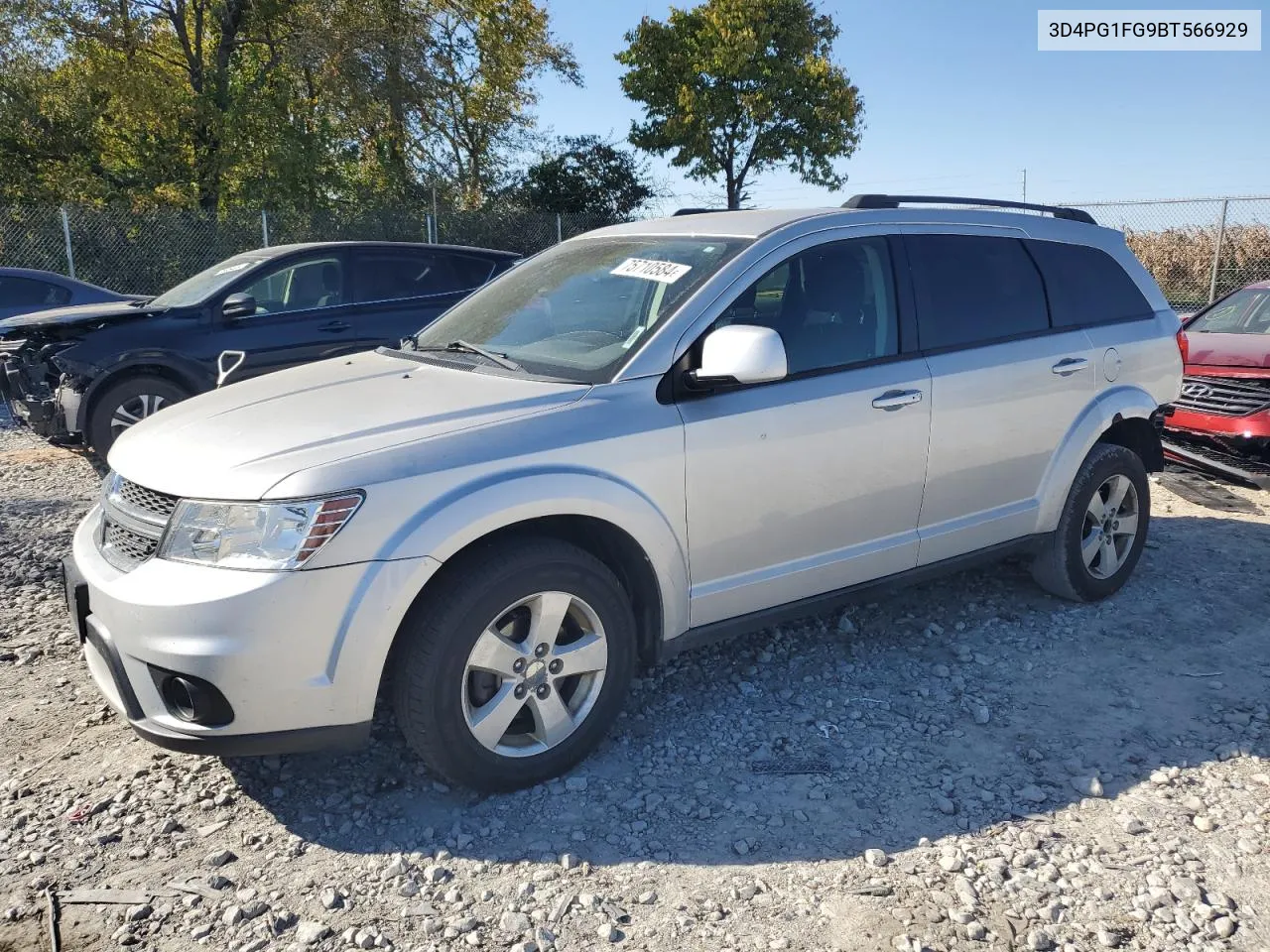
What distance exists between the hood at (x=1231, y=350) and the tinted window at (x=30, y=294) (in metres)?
10.8

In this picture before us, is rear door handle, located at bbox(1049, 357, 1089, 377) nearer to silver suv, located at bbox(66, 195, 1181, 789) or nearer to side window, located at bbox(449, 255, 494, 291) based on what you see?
silver suv, located at bbox(66, 195, 1181, 789)

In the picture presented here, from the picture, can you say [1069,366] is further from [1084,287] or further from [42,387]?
[42,387]

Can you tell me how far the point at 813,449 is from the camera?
139 inches

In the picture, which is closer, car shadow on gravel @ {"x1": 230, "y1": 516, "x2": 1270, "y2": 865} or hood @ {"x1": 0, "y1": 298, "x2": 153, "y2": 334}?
car shadow on gravel @ {"x1": 230, "y1": 516, "x2": 1270, "y2": 865}

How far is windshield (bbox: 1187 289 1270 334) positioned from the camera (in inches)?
303

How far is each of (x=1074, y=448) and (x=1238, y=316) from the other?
465cm

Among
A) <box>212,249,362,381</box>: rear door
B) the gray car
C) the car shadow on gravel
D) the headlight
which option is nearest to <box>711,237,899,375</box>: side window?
the car shadow on gravel

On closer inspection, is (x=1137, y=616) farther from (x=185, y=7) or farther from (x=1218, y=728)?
(x=185, y=7)

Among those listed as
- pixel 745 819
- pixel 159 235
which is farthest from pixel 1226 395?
pixel 159 235

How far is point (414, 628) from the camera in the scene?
9.28ft

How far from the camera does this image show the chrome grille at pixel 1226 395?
6.73 metres

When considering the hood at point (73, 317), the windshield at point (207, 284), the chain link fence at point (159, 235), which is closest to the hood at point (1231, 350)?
the windshield at point (207, 284)

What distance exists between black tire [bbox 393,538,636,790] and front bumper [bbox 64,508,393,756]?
0.38ft

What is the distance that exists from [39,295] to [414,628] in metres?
9.98
